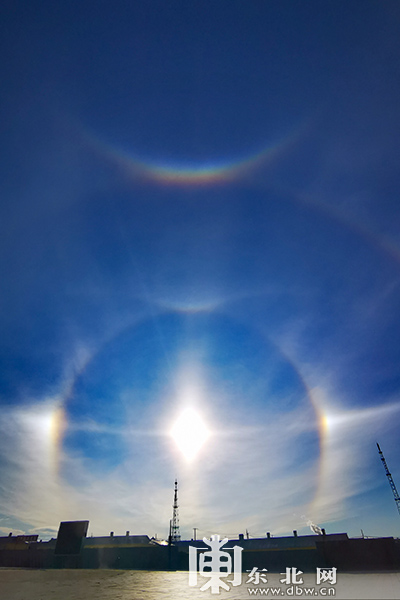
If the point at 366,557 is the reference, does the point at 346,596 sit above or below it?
below

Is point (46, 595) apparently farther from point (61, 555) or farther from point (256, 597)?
point (61, 555)

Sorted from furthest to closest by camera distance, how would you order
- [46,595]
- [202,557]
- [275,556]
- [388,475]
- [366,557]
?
[388,475], [202,557], [275,556], [366,557], [46,595]

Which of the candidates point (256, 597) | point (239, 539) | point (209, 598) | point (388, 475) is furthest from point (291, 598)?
point (388, 475)

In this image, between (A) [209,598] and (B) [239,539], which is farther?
(B) [239,539]

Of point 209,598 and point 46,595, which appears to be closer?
point 209,598

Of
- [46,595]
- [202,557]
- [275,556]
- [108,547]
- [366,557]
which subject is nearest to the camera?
[46,595]

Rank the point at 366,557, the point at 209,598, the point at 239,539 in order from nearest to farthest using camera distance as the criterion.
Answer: the point at 209,598 < the point at 366,557 < the point at 239,539

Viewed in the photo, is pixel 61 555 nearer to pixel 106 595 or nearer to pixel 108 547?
pixel 108 547

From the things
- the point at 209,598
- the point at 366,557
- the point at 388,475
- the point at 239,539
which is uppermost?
the point at 388,475

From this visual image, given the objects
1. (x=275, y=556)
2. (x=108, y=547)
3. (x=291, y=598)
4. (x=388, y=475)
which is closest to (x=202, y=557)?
(x=275, y=556)
